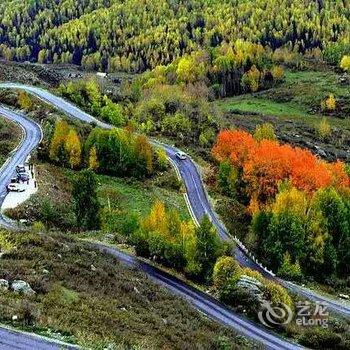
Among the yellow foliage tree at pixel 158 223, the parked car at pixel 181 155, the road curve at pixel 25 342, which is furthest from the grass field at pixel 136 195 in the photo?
the road curve at pixel 25 342

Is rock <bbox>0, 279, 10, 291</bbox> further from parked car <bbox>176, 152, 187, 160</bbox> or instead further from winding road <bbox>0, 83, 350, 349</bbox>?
parked car <bbox>176, 152, 187, 160</bbox>

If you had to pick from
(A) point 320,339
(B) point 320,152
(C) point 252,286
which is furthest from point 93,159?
(B) point 320,152

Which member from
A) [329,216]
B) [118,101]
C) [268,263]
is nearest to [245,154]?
[329,216]

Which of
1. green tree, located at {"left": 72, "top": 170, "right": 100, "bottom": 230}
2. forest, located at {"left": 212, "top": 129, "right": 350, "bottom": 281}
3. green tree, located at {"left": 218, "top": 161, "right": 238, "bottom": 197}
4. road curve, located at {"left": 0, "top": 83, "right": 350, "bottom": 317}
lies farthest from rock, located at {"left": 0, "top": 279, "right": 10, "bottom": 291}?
green tree, located at {"left": 218, "top": 161, "right": 238, "bottom": 197}

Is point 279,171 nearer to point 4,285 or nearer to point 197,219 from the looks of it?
point 197,219

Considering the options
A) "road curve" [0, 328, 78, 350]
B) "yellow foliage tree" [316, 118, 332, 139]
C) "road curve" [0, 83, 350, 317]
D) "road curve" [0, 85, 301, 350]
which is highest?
"road curve" [0, 328, 78, 350]

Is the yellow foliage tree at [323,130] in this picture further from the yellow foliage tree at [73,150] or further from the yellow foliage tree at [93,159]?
the yellow foliage tree at [73,150]

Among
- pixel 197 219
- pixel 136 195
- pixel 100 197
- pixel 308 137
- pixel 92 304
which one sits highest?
pixel 92 304
